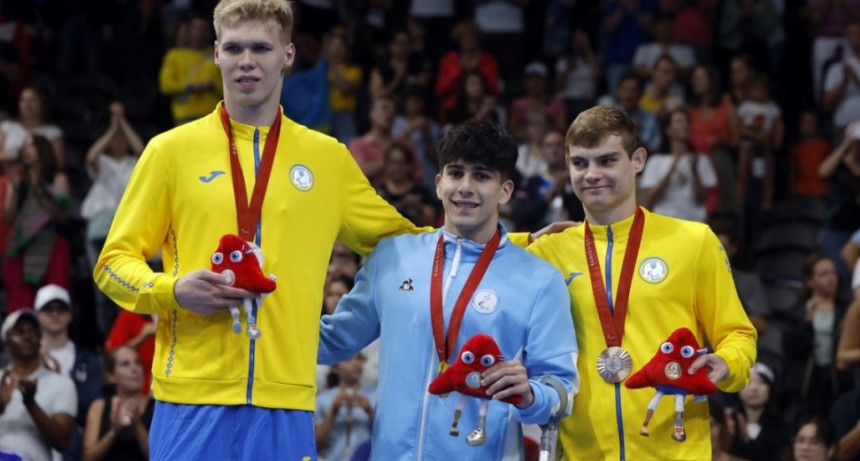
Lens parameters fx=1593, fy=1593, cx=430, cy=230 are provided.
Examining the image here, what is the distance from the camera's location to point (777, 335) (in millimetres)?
12133

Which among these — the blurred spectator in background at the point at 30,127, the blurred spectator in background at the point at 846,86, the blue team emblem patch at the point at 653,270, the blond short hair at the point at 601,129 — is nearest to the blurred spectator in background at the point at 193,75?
the blurred spectator in background at the point at 30,127

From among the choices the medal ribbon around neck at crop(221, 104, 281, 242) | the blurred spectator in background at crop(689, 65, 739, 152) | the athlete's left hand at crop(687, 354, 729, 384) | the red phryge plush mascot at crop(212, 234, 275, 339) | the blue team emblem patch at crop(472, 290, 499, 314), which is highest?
the blurred spectator in background at crop(689, 65, 739, 152)

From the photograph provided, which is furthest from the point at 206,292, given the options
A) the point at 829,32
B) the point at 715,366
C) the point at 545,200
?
the point at 829,32

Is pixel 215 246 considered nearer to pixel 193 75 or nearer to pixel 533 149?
pixel 533 149

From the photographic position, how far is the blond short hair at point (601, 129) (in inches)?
249

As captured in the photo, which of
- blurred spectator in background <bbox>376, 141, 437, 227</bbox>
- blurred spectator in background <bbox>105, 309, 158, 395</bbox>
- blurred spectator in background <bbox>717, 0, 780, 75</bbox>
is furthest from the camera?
blurred spectator in background <bbox>717, 0, 780, 75</bbox>

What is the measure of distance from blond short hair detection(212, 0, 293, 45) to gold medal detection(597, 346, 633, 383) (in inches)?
68.5

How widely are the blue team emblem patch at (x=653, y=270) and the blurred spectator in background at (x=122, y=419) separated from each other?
15.1ft

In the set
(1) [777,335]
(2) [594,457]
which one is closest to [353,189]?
(2) [594,457]

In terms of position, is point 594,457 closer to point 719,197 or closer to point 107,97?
point 719,197

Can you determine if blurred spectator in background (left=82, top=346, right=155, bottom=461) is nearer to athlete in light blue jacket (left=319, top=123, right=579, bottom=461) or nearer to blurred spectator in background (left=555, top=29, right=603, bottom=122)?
athlete in light blue jacket (left=319, top=123, right=579, bottom=461)

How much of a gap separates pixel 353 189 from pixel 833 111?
32.3 ft

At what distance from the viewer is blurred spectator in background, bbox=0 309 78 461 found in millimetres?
10078

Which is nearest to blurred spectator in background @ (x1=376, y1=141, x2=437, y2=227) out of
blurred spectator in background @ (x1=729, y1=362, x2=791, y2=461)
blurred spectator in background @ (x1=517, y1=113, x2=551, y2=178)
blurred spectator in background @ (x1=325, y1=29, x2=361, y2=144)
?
blurred spectator in background @ (x1=517, y1=113, x2=551, y2=178)
